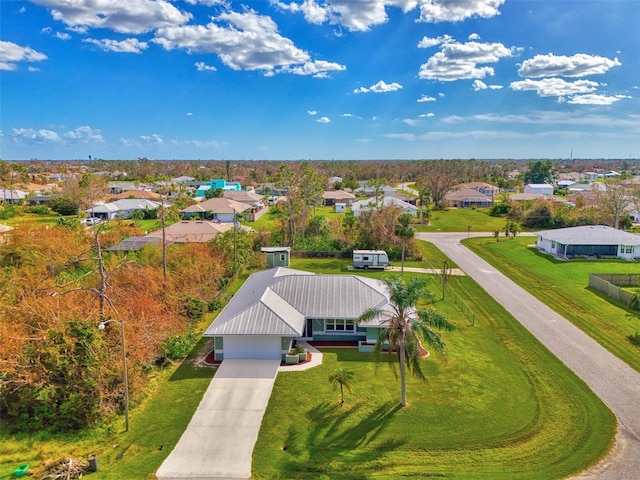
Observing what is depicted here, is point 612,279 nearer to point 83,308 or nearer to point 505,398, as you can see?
point 505,398

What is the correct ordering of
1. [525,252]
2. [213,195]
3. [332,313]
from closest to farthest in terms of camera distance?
[332,313]
[525,252]
[213,195]

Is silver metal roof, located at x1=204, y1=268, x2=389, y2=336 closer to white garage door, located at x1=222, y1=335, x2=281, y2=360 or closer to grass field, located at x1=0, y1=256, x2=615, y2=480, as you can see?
white garage door, located at x1=222, y1=335, x2=281, y2=360

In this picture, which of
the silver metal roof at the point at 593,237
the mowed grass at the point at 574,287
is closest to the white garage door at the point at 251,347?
the mowed grass at the point at 574,287

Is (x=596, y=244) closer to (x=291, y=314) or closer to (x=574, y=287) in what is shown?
(x=574, y=287)

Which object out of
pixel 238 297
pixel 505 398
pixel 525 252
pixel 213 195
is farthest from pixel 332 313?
pixel 213 195

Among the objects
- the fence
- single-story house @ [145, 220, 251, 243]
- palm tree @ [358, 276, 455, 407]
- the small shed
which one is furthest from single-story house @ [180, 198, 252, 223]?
palm tree @ [358, 276, 455, 407]

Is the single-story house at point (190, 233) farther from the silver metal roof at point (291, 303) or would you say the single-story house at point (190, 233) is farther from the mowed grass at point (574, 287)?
the mowed grass at point (574, 287)
